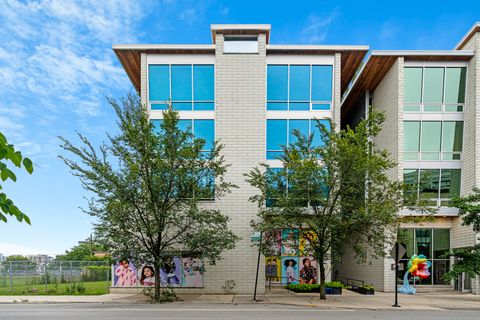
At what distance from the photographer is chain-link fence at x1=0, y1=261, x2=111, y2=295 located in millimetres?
22922

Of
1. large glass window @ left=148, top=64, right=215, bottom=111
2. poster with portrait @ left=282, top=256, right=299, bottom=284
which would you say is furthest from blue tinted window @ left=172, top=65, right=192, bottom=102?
poster with portrait @ left=282, top=256, right=299, bottom=284

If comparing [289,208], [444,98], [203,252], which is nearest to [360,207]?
[289,208]

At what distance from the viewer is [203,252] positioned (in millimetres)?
18047

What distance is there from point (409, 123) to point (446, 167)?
366 cm

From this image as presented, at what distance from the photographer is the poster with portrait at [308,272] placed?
23781 mm

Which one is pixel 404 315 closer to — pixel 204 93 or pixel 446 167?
pixel 446 167

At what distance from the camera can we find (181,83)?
78.1 ft

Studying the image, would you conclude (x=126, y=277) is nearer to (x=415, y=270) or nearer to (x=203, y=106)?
(x=203, y=106)

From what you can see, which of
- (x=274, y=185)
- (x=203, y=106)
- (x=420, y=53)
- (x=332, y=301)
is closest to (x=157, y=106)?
(x=203, y=106)

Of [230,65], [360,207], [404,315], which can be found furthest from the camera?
[230,65]

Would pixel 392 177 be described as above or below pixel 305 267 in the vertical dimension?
above

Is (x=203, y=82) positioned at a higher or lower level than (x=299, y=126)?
higher

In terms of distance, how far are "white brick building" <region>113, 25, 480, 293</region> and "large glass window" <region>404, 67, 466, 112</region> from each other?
0.19 metres

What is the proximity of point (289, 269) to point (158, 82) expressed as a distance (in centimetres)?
1437
